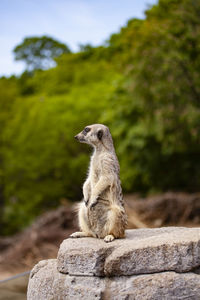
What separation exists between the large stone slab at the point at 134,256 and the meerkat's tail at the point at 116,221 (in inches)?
8.7

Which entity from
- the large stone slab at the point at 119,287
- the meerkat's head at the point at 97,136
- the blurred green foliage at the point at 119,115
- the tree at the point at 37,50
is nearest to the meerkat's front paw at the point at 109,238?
the large stone slab at the point at 119,287

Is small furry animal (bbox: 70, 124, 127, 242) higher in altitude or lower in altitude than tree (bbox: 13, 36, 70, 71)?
lower

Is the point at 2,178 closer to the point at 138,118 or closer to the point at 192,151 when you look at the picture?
the point at 138,118

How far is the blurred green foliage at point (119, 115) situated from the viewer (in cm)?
1271

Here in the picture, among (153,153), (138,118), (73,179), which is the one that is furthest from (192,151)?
(73,179)

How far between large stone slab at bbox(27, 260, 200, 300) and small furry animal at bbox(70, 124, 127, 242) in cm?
58

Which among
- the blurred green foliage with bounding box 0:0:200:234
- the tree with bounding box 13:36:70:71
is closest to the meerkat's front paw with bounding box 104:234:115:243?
the blurred green foliage with bounding box 0:0:200:234

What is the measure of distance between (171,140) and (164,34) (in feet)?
11.5

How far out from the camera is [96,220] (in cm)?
476

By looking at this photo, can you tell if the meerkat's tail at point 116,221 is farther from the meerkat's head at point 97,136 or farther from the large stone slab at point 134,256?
the meerkat's head at point 97,136

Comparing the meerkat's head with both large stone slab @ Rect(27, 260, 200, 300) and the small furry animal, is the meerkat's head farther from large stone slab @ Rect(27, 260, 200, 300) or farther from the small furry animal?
large stone slab @ Rect(27, 260, 200, 300)

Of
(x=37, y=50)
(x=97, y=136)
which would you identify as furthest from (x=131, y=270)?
(x=37, y=50)

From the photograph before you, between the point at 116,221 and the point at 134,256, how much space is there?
2.05 ft

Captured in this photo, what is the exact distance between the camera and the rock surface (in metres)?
3.94
